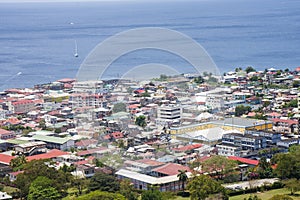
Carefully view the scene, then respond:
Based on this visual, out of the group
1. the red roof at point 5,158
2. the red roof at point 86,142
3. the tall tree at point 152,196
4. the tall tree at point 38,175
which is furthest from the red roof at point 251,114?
the tall tree at point 152,196

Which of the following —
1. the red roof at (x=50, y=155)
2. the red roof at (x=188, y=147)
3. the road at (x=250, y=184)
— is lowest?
the road at (x=250, y=184)

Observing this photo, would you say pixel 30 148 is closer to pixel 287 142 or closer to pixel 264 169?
pixel 264 169

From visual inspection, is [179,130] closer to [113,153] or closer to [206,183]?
[113,153]

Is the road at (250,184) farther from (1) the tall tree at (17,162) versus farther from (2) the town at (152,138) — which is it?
(1) the tall tree at (17,162)

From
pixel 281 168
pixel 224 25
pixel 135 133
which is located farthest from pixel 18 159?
pixel 224 25

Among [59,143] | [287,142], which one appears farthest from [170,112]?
[287,142]
